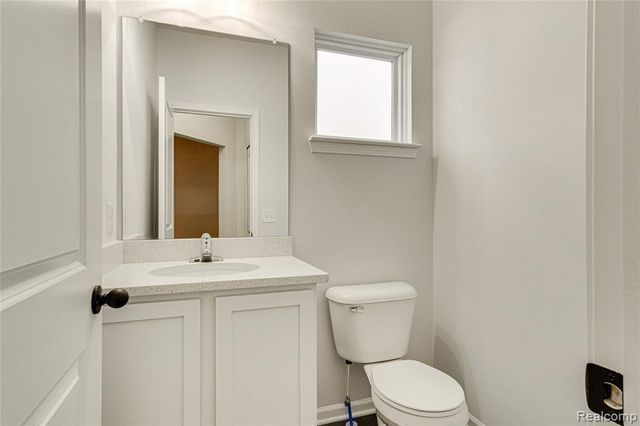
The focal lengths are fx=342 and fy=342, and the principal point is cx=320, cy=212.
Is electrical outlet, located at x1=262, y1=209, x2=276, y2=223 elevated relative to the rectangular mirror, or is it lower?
lower

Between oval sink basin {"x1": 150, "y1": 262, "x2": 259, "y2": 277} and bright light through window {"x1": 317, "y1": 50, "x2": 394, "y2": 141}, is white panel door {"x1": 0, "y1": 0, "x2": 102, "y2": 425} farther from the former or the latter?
bright light through window {"x1": 317, "y1": 50, "x2": 394, "y2": 141}

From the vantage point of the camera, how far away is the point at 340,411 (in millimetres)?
1851

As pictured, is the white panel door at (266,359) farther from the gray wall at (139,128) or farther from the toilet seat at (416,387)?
the gray wall at (139,128)

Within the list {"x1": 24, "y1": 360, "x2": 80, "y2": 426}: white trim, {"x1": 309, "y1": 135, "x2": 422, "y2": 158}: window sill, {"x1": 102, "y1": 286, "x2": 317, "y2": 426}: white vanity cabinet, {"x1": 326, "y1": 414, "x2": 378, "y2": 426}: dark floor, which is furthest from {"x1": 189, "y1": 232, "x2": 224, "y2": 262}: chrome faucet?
{"x1": 326, "y1": 414, "x2": 378, "y2": 426}: dark floor

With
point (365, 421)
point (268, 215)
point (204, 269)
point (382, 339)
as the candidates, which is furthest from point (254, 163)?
point (365, 421)

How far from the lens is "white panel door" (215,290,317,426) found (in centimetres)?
116

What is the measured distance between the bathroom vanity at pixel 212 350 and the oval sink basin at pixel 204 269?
0.16m

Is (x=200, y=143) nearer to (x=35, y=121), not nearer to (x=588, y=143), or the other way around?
→ (x=35, y=121)

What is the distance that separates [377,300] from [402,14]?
5.41 ft

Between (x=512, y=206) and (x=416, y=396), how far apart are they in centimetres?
92

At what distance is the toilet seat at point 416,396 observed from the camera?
4.13 feet

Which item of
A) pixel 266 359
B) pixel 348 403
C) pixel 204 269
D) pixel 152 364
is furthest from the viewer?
pixel 348 403

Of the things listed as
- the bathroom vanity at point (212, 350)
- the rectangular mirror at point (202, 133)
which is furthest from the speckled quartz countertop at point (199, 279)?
the rectangular mirror at point (202, 133)

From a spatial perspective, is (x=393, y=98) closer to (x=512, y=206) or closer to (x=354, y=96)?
(x=354, y=96)
